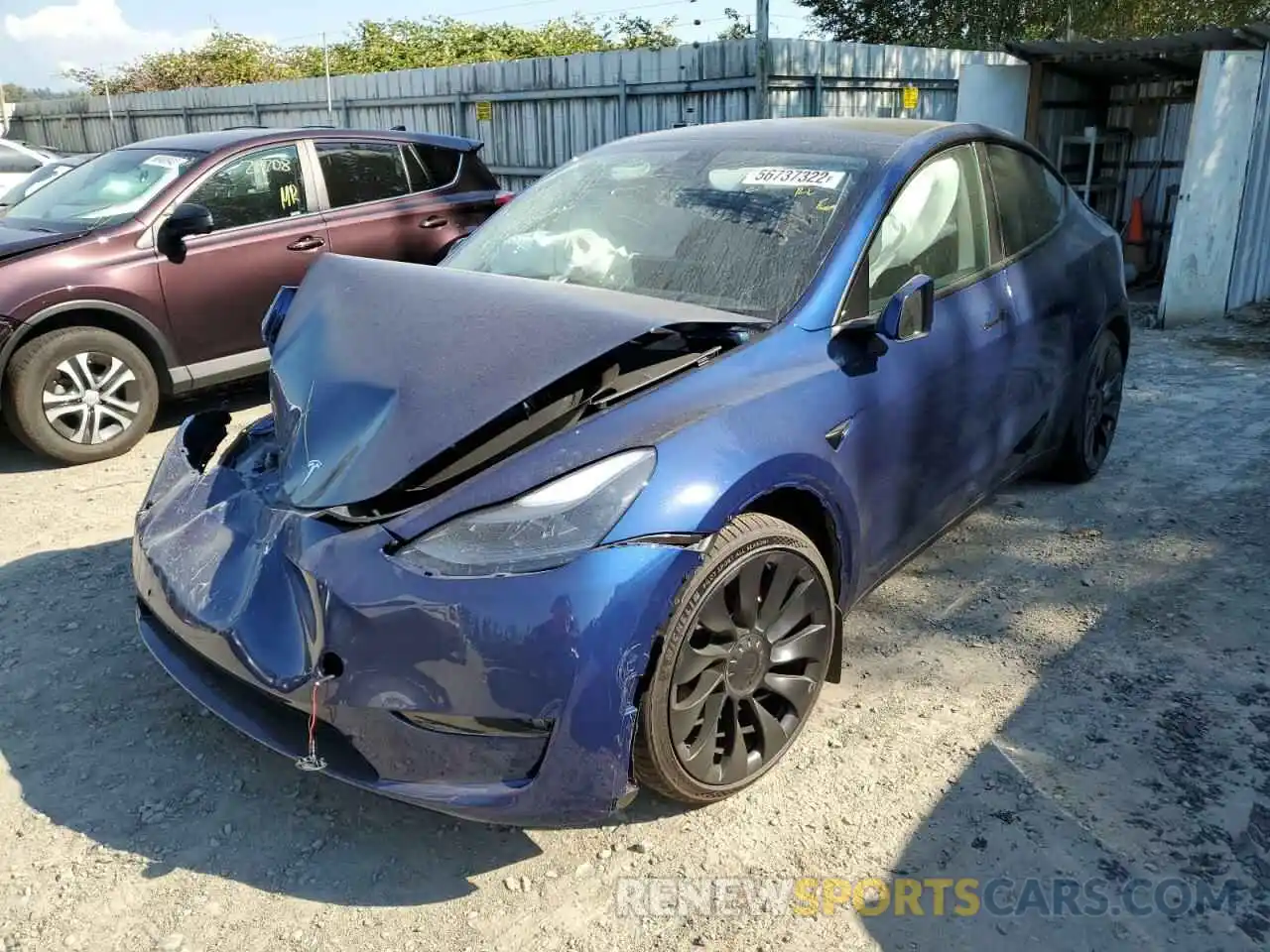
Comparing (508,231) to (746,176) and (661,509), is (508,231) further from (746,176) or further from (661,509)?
(661,509)

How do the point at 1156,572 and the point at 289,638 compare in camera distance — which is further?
the point at 1156,572

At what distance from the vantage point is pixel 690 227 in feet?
10.6

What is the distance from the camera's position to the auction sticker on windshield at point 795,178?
320 centimetres

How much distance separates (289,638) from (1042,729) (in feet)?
6.96

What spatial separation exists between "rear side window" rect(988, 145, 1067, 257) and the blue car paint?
982 millimetres

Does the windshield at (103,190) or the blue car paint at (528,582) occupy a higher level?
the windshield at (103,190)

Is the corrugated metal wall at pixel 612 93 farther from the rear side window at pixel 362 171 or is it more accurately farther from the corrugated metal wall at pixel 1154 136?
the rear side window at pixel 362 171

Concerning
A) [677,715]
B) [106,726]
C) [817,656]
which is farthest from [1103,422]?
[106,726]

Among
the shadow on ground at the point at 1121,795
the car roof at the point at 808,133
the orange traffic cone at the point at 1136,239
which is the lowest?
the shadow on ground at the point at 1121,795

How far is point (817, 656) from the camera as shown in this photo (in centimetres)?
275

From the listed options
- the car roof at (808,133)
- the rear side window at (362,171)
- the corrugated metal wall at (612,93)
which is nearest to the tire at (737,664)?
the car roof at (808,133)

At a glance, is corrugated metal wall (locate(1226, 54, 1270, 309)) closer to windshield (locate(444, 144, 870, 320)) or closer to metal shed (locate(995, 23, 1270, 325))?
metal shed (locate(995, 23, 1270, 325))

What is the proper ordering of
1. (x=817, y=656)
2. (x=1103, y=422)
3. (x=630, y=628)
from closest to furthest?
Result: (x=630, y=628) → (x=817, y=656) → (x=1103, y=422)

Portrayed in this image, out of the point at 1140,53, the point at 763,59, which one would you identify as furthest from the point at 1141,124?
the point at 763,59
